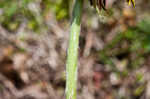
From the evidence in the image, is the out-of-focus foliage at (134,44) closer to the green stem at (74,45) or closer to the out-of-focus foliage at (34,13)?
the out-of-focus foliage at (34,13)

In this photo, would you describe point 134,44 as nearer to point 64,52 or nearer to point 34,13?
point 64,52

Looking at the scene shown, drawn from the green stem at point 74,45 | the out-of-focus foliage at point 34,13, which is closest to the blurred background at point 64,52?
the out-of-focus foliage at point 34,13

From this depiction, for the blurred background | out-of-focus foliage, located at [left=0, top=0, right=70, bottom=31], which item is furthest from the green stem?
out-of-focus foliage, located at [left=0, top=0, right=70, bottom=31]

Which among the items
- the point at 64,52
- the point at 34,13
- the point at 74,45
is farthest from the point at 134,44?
the point at 74,45

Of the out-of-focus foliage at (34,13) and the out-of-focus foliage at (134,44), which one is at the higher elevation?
the out-of-focus foliage at (34,13)

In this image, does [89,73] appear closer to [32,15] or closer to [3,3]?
[32,15]

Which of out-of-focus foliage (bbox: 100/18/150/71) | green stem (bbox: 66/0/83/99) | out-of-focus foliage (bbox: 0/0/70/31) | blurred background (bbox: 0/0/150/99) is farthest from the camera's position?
out-of-focus foliage (bbox: 0/0/70/31)

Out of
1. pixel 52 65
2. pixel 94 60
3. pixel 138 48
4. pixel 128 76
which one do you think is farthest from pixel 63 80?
pixel 138 48

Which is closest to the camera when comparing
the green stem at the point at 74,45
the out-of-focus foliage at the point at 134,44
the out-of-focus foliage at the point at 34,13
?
the green stem at the point at 74,45

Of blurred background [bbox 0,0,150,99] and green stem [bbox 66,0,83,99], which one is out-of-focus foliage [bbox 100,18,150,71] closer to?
blurred background [bbox 0,0,150,99]

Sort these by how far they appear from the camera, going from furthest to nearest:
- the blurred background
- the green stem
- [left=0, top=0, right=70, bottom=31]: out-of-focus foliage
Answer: [left=0, top=0, right=70, bottom=31]: out-of-focus foliage, the blurred background, the green stem
